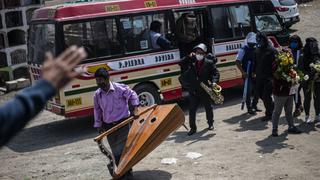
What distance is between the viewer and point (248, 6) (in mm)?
12758

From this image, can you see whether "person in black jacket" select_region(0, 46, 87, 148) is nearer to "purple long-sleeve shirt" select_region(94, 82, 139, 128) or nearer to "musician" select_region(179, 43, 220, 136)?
"purple long-sleeve shirt" select_region(94, 82, 139, 128)

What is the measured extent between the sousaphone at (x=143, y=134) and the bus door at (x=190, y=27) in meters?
4.21

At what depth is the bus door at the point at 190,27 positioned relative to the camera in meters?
11.5

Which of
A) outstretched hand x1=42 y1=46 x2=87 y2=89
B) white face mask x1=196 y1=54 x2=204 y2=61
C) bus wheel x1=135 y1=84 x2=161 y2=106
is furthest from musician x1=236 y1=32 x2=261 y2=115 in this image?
outstretched hand x1=42 y1=46 x2=87 y2=89

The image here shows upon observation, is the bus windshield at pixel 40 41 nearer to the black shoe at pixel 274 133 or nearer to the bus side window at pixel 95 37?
the bus side window at pixel 95 37

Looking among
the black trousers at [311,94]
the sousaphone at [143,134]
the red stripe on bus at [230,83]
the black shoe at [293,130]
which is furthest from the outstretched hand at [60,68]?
the red stripe on bus at [230,83]

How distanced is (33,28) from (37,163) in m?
3.56

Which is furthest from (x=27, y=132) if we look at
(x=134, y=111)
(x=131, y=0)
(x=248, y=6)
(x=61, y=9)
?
(x=248, y=6)

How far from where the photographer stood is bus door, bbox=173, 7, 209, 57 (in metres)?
11.5

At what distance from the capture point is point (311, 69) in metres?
9.09

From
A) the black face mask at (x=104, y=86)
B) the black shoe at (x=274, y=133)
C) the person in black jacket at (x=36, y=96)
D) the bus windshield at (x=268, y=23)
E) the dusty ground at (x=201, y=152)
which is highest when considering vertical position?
the person in black jacket at (x=36, y=96)

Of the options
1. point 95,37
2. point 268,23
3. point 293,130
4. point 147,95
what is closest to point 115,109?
point 95,37

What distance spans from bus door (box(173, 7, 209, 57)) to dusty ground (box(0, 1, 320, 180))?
1736mm

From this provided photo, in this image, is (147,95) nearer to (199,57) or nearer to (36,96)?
(199,57)
